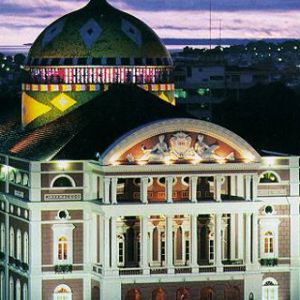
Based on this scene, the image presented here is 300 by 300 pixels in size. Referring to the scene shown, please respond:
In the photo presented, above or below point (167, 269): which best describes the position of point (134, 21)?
above

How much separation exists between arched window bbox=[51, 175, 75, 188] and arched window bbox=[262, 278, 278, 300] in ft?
31.0

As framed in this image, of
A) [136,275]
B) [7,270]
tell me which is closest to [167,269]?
[136,275]

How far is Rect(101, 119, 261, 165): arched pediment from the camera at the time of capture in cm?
11075

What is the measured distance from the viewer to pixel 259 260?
372 ft

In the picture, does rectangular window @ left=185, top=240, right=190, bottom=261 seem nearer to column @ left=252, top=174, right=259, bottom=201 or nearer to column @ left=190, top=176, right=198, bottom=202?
column @ left=190, top=176, right=198, bottom=202

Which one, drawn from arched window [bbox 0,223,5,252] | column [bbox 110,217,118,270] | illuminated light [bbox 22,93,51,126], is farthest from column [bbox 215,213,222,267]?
illuminated light [bbox 22,93,51,126]

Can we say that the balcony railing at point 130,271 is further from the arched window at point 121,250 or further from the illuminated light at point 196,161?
the illuminated light at point 196,161

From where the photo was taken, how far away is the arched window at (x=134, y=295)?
363 feet

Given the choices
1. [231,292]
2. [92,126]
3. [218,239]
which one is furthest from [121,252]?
[92,126]

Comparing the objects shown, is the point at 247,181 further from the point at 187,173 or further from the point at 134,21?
the point at 134,21

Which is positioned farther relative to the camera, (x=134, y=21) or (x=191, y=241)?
(x=134, y=21)

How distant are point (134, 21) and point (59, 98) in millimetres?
5063

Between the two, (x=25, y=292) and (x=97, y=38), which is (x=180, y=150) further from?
(x=97, y=38)

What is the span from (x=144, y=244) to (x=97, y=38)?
41.7 feet
